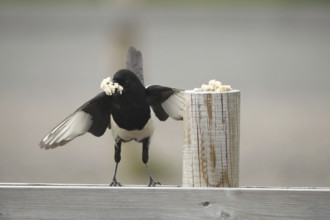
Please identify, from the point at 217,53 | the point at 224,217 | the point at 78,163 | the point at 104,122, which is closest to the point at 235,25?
the point at 217,53

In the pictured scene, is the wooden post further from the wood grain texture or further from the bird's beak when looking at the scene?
the bird's beak

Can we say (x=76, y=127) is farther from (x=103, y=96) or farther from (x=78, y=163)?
(x=78, y=163)

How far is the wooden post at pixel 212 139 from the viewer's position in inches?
144

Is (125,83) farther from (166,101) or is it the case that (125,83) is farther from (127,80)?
(166,101)

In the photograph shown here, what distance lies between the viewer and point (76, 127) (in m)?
4.57

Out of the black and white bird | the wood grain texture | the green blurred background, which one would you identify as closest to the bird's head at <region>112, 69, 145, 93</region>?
the black and white bird

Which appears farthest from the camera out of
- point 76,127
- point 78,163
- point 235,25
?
point 235,25

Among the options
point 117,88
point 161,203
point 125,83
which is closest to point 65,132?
point 117,88

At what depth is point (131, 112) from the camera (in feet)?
16.1

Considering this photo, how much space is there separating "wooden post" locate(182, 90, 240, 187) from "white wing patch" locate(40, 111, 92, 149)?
3.27 feet

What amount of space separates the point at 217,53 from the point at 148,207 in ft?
46.2

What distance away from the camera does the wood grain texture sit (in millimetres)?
3316

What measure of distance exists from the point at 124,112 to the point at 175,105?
0.30 m

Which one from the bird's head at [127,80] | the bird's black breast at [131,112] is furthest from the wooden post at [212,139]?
the bird's black breast at [131,112]
